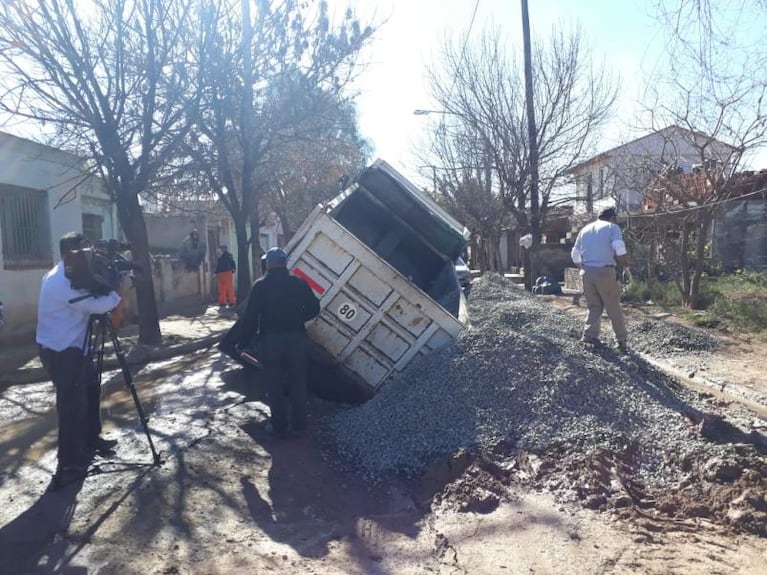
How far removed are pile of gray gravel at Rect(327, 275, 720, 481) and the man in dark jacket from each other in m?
0.50

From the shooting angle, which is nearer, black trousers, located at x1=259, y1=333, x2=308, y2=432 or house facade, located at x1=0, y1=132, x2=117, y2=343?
black trousers, located at x1=259, y1=333, x2=308, y2=432

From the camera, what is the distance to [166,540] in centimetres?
399

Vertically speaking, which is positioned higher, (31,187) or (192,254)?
(31,187)

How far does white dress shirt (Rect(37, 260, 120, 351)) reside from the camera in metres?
4.89

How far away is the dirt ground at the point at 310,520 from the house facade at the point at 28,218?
682 cm

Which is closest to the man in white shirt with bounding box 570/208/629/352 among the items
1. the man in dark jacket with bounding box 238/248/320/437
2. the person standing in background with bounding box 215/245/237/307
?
the man in dark jacket with bounding box 238/248/320/437

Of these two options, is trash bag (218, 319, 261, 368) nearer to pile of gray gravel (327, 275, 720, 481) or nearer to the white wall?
pile of gray gravel (327, 275, 720, 481)

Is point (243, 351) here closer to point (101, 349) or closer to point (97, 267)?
point (101, 349)

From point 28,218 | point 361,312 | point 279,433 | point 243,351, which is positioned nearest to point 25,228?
point 28,218

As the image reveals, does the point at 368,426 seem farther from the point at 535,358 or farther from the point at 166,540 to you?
the point at 166,540

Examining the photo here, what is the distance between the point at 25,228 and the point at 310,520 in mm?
10938

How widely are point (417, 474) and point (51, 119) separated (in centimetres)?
842

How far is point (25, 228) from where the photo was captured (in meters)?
13.0

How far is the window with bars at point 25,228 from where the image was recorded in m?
12.4
